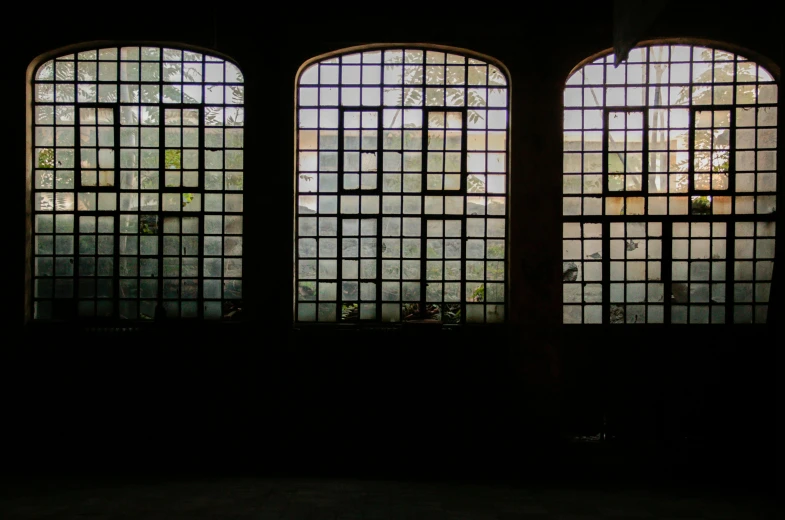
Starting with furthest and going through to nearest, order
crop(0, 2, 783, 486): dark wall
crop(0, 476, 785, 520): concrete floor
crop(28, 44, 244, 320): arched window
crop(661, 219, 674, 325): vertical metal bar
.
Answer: crop(661, 219, 674, 325): vertical metal bar → crop(28, 44, 244, 320): arched window → crop(0, 2, 783, 486): dark wall → crop(0, 476, 785, 520): concrete floor

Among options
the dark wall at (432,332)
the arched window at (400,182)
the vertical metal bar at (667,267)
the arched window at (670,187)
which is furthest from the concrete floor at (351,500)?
the arched window at (670,187)

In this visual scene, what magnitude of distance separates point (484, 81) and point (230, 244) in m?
4.77

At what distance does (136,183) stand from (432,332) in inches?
204

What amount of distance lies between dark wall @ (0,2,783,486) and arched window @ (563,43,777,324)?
0.40m

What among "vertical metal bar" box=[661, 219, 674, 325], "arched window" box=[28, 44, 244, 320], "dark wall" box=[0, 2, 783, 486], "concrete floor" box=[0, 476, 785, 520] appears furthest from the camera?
"vertical metal bar" box=[661, 219, 674, 325]

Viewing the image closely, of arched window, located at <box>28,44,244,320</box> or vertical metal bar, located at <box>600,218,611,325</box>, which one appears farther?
vertical metal bar, located at <box>600,218,611,325</box>

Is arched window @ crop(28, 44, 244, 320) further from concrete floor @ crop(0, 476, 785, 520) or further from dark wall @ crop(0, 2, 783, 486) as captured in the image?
concrete floor @ crop(0, 476, 785, 520)

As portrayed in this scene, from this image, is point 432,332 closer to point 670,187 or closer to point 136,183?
point 670,187

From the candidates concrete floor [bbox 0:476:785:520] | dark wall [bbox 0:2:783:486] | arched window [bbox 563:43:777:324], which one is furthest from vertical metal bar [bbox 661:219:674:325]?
concrete floor [bbox 0:476:785:520]

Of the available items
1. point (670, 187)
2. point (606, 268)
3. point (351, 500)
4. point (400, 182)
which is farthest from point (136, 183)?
point (670, 187)

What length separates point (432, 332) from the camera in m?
8.98

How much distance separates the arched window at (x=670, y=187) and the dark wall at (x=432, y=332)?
15.7 inches

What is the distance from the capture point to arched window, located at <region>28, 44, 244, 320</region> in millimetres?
9328

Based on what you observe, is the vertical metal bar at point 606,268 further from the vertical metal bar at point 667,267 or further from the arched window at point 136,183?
the arched window at point 136,183
